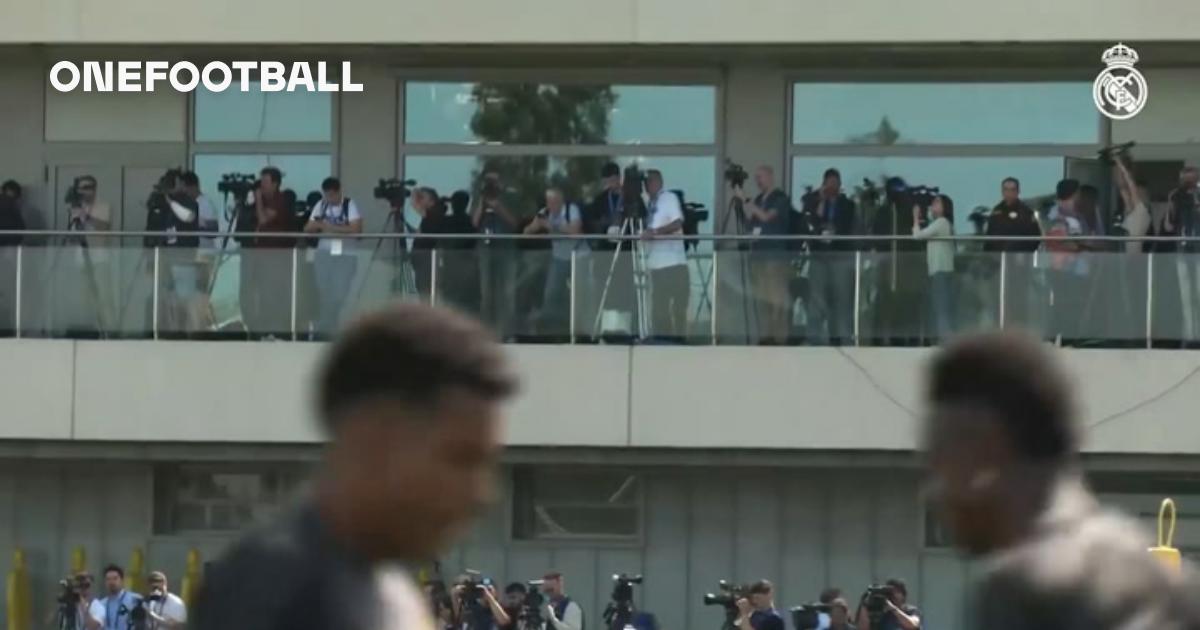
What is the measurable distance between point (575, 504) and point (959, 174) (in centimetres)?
490

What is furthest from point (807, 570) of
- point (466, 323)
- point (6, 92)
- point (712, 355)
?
point (466, 323)

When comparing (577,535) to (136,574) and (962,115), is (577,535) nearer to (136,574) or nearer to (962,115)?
(136,574)

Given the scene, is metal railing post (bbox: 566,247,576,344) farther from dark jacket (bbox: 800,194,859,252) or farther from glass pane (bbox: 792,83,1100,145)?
glass pane (bbox: 792,83,1100,145)

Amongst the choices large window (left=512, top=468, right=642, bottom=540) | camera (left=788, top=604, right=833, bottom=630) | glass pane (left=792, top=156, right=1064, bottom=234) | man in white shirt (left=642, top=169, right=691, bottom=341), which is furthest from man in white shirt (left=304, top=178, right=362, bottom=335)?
camera (left=788, top=604, right=833, bottom=630)

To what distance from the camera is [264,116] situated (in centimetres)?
2503

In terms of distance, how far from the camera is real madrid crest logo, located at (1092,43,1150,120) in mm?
23516

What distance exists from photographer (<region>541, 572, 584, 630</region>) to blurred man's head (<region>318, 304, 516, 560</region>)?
1679 centimetres

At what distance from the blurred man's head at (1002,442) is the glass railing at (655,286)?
16690 mm

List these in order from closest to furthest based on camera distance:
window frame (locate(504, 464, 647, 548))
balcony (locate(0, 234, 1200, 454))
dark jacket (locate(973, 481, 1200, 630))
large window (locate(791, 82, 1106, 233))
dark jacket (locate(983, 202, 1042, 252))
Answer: dark jacket (locate(973, 481, 1200, 630)) < balcony (locate(0, 234, 1200, 454)) < dark jacket (locate(983, 202, 1042, 252)) < window frame (locate(504, 464, 647, 548)) < large window (locate(791, 82, 1106, 233))

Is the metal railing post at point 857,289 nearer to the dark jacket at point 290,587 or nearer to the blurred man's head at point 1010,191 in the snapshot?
the blurred man's head at point 1010,191

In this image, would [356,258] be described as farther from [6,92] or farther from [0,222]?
[6,92]

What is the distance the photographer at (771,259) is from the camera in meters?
20.6

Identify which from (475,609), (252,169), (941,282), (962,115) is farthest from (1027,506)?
(252,169)

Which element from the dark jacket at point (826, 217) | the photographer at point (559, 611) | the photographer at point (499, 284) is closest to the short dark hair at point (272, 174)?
the photographer at point (499, 284)
